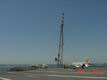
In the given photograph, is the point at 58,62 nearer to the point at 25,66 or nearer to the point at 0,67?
the point at 25,66

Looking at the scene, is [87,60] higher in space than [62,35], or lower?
lower

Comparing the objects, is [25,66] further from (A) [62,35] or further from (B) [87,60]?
(B) [87,60]

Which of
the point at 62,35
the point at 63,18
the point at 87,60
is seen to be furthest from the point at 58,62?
the point at 87,60

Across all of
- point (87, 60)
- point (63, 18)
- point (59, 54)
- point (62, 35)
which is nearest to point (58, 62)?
point (59, 54)

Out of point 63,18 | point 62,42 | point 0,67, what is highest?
point 63,18

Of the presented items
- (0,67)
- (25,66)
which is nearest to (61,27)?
(25,66)

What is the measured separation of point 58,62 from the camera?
2680 inches

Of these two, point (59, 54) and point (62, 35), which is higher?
point (62, 35)

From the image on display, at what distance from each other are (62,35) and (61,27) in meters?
2.16

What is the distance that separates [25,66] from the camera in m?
70.9

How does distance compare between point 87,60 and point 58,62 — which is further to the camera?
point 87,60

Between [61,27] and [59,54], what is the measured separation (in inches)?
286

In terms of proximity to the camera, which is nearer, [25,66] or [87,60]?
[25,66]

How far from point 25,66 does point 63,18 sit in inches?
652
